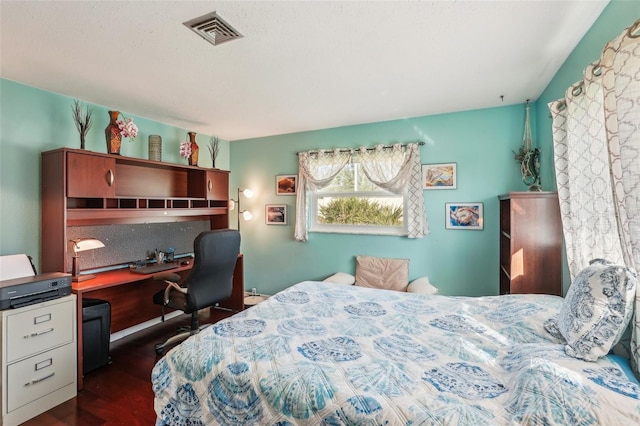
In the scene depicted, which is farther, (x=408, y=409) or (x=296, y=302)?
(x=296, y=302)

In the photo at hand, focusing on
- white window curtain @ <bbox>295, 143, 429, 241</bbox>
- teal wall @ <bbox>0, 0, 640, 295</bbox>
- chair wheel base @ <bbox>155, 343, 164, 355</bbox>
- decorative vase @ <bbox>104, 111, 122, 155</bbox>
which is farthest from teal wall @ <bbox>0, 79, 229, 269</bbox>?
white window curtain @ <bbox>295, 143, 429, 241</bbox>

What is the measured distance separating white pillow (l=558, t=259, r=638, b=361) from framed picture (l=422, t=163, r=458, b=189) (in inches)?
82.9

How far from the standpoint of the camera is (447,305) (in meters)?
2.18

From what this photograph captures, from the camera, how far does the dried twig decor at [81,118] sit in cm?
270

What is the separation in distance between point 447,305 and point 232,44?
2325 millimetres

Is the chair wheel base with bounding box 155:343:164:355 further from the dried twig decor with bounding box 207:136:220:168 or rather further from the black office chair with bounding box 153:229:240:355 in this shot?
the dried twig decor with bounding box 207:136:220:168

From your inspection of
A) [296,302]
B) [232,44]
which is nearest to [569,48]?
[232,44]

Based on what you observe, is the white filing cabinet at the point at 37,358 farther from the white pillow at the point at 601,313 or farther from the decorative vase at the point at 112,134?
the white pillow at the point at 601,313

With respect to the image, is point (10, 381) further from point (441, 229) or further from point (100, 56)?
point (441, 229)

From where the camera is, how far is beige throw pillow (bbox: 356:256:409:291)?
3525 mm

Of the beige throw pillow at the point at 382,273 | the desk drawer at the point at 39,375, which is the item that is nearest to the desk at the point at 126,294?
the desk drawer at the point at 39,375

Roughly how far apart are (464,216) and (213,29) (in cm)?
295

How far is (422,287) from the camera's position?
3303 millimetres

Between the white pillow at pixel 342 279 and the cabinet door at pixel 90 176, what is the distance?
248 centimetres
